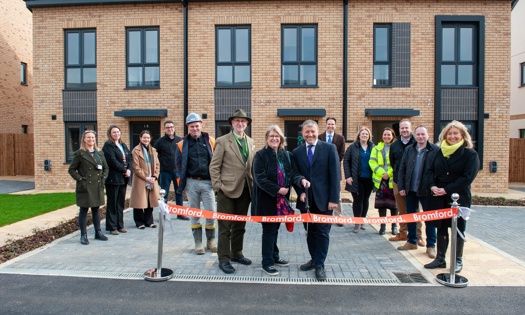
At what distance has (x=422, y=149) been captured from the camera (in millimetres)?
5840

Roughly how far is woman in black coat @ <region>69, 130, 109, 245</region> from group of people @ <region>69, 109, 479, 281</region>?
0.02 m

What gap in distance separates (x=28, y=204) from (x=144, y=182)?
15.4ft

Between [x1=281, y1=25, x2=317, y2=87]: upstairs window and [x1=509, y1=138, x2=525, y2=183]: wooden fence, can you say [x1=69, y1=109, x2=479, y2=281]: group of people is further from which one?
[x1=509, y1=138, x2=525, y2=183]: wooden fence

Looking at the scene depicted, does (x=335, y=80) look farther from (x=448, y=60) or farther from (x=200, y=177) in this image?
(x=200, y=177)

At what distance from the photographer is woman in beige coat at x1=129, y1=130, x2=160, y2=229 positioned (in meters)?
7.38

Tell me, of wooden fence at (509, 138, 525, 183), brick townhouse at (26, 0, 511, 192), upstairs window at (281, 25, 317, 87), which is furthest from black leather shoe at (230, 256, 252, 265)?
wooden fence at (509, 138, 525, 183)

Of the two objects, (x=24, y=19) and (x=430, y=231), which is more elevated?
(x=24, y=19)

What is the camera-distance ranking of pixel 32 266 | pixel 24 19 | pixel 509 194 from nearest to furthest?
pixel 32 266
pixel 509 194
pixel 24 19

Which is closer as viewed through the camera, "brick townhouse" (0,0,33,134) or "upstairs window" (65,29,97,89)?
"upstairs window" (65,29,97,89)

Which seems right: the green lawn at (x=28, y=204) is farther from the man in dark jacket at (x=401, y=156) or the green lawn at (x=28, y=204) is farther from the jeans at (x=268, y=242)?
the man in dark jacket at (x=401, y=156)

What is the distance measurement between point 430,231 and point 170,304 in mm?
3869

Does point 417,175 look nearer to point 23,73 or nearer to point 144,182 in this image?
point 144,182

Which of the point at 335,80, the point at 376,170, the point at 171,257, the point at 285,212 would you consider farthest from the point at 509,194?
the point at 171,257

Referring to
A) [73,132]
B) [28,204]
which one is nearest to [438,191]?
[28,204]
